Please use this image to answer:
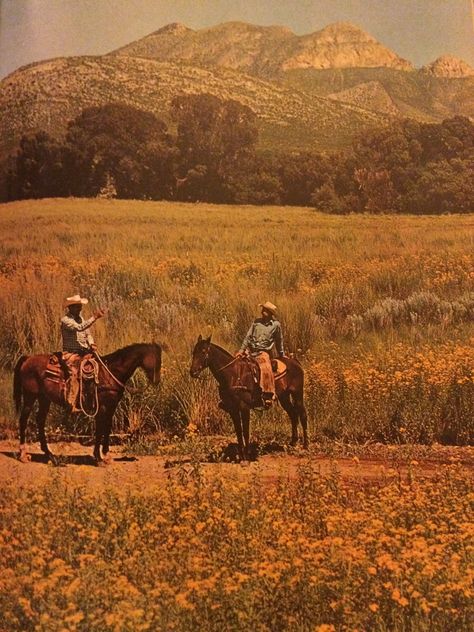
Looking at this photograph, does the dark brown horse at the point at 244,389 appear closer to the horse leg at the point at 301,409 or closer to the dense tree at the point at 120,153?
the horse leg at the point at 301,409

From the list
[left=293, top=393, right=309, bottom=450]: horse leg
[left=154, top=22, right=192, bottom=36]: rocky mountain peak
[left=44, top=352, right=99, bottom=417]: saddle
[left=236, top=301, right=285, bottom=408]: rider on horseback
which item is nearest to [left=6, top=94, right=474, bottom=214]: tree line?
[left=154, top=22, right=192, bottom=36]: rocky mountain peak

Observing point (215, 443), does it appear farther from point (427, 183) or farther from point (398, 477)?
point (427, 183)

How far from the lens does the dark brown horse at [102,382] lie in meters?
6.53

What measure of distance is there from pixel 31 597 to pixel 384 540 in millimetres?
2150

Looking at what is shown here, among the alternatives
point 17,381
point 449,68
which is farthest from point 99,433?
point 449,68

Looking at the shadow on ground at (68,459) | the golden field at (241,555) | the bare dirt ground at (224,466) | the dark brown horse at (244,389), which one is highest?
the dark brown horse at (244,389)

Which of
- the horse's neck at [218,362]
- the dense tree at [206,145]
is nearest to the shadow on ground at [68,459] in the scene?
the horse's neck at [218,362]

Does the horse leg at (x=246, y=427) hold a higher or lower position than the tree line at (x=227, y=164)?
lower

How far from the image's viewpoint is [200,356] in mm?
6477

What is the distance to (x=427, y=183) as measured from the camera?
7.30 metres

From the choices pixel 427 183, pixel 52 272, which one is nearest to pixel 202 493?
pixel 52 272

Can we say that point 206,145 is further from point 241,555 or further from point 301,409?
point 241,555

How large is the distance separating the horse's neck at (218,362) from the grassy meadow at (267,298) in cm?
13

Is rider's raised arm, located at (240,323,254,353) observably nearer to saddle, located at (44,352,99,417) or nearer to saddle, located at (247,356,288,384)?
saddle, located at (247,356,288,384)
